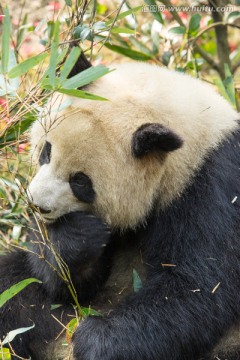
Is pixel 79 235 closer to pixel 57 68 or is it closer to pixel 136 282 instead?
pixel 136 282

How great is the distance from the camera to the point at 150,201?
418 cm

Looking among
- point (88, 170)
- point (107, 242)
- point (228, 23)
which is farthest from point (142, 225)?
point (228, 23)

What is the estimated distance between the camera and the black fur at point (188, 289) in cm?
409

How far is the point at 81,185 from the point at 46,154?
28 centimetres

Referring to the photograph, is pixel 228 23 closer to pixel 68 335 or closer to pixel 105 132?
pixel 105 132

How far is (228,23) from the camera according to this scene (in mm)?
6020

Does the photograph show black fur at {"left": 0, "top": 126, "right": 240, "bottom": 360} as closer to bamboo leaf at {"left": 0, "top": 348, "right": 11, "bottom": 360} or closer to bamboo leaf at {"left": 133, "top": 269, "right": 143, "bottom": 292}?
bamboo leaf at {"left": 133, "top": 269, "right": 143, "bottom": 292}

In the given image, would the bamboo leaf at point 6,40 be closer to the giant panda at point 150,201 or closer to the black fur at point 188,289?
the giant panda at point 150,201

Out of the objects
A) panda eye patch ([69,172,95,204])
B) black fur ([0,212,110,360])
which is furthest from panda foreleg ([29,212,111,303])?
panda eye patch ([69,172,95,204])

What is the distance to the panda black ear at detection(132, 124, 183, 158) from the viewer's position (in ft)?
12.7

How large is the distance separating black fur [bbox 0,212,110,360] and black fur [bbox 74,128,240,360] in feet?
1.15

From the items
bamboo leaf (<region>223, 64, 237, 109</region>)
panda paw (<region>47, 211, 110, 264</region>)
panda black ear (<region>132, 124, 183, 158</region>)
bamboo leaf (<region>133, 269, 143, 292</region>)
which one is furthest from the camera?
bamboo leaf (<region>223, 64, 237, 109</region>)

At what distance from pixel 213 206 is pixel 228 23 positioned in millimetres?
2350

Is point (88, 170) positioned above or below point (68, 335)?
above
